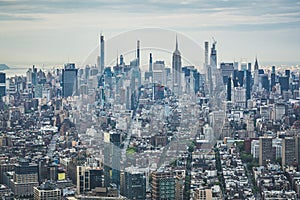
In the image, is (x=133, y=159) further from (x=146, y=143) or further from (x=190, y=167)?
(x=190, y=167)

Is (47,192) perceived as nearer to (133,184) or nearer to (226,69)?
(133,184)

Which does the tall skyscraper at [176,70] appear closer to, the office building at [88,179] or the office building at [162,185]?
the office building at [162,185]

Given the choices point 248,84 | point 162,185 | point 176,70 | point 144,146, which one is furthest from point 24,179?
point 248,84

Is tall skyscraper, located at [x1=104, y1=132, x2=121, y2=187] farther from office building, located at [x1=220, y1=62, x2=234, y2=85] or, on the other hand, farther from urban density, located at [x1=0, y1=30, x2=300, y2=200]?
office building, located at [x1=220, y1=62, x2=234, y2=85]

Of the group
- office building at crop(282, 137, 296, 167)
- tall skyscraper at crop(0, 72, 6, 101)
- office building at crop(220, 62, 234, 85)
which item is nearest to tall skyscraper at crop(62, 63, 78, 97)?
tall skyscraper at crop(0, 72, 6, 101)

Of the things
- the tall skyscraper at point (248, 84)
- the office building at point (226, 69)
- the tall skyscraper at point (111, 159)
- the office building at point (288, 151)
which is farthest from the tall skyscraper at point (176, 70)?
the tall skyscraper at point (248, 84)
